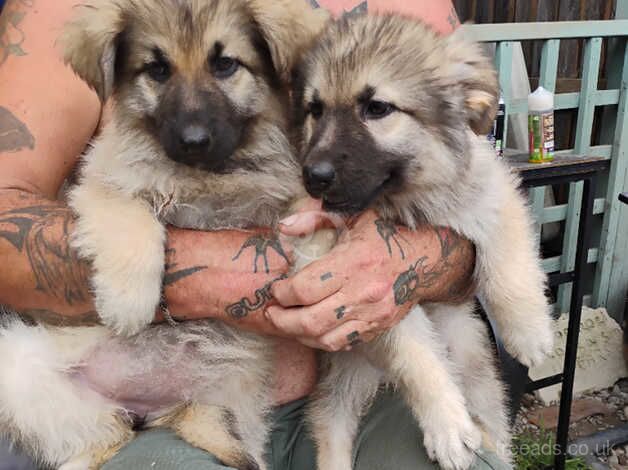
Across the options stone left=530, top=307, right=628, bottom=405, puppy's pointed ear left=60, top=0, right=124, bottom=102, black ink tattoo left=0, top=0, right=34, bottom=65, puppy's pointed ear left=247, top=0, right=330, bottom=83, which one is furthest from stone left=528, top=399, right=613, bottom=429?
black ink tattoo left=0, top=0, right=34, bottom=65

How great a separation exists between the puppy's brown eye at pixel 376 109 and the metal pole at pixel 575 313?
1614 millimetres

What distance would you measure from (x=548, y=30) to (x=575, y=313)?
5.09 ft

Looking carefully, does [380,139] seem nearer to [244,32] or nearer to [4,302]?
[244,32]

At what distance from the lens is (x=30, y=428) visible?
1.61 metres

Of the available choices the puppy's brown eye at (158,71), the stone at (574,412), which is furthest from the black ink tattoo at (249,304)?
the stone at (574,412)

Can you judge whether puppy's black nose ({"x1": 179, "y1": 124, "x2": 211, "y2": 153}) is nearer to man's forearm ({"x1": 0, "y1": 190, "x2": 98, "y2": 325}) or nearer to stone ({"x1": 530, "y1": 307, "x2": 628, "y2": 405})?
→ man's forearm ({"x1": 0, "y1": 190, "x2": 98, "y2": 325})

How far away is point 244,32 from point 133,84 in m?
0.32

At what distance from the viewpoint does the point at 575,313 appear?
2.95 m

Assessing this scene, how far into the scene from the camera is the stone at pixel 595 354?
388 centimetres

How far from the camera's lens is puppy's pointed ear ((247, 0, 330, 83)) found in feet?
5.73

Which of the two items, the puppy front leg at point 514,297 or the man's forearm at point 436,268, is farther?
the puppy front leg at point 514,297

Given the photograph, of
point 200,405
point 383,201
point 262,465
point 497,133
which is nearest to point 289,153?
point 383,201

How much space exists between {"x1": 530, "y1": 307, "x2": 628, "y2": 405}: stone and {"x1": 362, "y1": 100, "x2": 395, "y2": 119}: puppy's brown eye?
2.64 m

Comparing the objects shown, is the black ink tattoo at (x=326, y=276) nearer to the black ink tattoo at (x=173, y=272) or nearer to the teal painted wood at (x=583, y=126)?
the black ink tattoo at (x=173, y=272)
